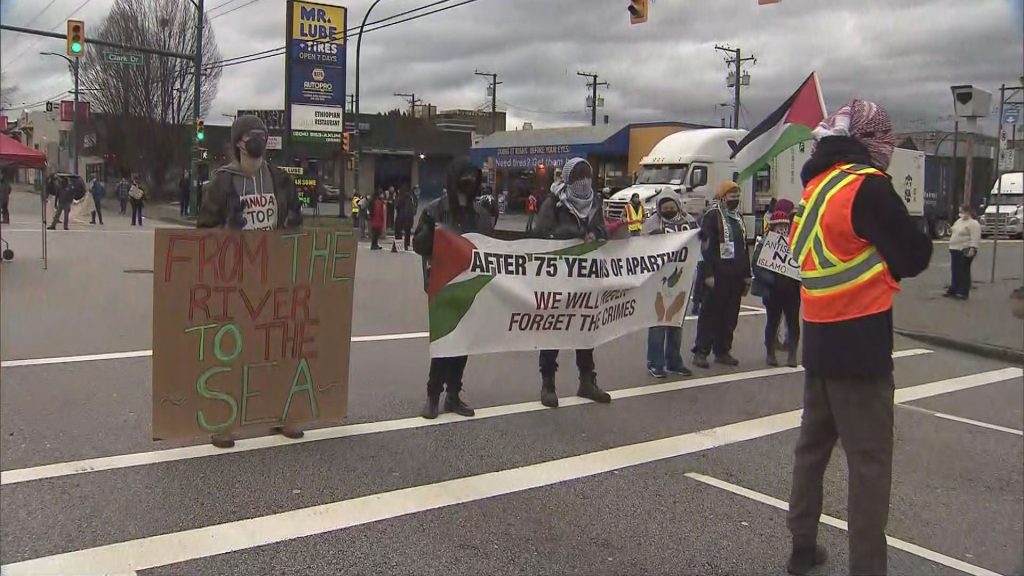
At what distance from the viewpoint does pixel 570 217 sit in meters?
7.13

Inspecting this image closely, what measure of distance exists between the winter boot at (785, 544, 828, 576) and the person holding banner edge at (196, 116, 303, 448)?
333cm

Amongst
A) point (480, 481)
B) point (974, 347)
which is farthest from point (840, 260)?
point (974, 347)

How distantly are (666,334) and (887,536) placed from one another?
161 inches

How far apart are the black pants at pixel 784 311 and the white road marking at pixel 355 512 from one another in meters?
2.74

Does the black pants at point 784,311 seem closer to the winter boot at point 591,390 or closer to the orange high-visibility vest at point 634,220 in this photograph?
the winter boot at point 591,390

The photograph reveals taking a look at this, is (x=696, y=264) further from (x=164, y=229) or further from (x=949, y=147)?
(x=949, y=147)

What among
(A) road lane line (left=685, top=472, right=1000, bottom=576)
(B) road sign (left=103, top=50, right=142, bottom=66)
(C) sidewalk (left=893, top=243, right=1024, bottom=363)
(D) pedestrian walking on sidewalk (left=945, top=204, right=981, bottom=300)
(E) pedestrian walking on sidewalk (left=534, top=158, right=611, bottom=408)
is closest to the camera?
(A) road lane line (left=685, top=472, right=1000, bottom=576)

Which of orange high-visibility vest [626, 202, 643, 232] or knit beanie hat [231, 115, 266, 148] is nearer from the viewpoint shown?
knit beanie hat [231, 115, 266, 148]

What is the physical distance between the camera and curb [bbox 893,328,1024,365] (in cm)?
1068

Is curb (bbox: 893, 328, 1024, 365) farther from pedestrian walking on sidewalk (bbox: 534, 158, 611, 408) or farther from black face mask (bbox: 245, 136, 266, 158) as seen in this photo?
black face mask (bbox: 245, 136, 266, 158)

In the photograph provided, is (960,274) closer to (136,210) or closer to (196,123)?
→ (196,123)

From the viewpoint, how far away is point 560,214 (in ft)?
23.4

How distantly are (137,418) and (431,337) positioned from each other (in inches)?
87.5

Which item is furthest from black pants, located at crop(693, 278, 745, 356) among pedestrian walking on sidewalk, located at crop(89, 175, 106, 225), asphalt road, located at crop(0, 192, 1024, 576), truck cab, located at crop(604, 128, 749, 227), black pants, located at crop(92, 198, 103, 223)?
black pants, located at crop(92, 198, 103, 223)
